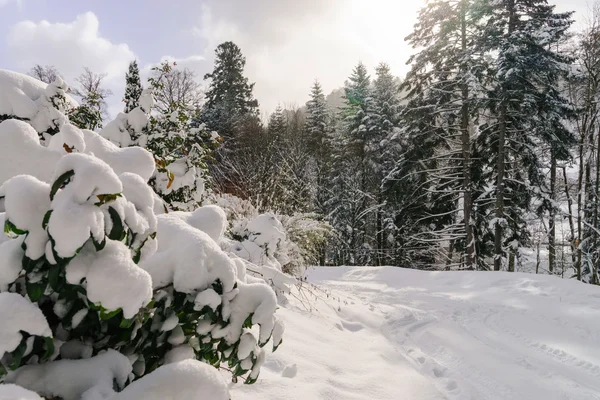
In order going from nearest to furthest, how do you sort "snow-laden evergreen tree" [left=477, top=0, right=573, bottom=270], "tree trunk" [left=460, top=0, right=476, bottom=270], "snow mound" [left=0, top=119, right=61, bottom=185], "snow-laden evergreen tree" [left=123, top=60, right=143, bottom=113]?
"snow mound" [left=0, top=119, right=61, bottom=185] < "snow-laden evergreen tree" [left=477, top=0, right=573, bottom=270] < "tree trunk" [left=460, top=0, right=476, bottom=270] < "snow-laden evergreen tree" [left=123, top=60, right=143, bottom=113]

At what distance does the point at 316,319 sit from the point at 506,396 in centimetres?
210

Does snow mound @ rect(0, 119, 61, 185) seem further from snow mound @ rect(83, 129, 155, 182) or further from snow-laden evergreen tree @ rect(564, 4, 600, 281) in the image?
snow-laden evergreen tree @ rect(564, 4, 600, 281)

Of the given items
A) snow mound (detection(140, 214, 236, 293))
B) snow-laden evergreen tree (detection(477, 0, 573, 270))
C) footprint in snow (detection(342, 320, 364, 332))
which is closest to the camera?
snow mound (detection(140, 214, 236, 293))

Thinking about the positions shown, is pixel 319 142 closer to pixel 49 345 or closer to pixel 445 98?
pixel 445 98

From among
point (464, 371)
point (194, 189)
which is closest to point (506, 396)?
point (464, 371)

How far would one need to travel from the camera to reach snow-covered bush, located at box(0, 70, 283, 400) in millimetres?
874

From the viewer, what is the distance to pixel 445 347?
160 inches

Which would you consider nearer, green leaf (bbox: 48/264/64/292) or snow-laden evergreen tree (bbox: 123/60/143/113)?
green leaf (bbox: 48/264/64/292)

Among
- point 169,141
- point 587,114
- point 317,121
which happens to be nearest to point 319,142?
point 317,121

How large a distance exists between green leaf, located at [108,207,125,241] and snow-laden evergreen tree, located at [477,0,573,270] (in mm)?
12214

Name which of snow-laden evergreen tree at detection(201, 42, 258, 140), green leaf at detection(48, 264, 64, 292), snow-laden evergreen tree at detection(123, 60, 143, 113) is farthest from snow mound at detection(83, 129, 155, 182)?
snow-laden evergreen tree at detection(201, 42, 258, 140)

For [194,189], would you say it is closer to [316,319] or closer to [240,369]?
[316,319]

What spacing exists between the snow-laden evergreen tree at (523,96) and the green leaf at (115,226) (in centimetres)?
1221

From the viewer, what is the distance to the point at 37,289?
90cm
